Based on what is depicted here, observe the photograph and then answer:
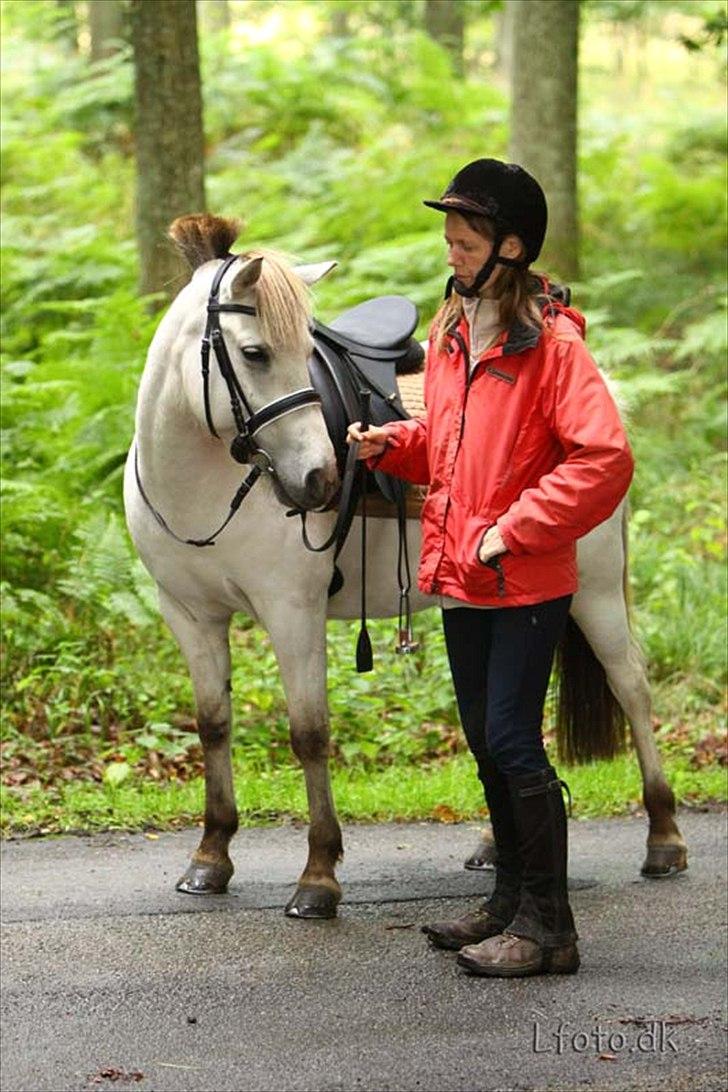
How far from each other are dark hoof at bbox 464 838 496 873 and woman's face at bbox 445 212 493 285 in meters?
2.49

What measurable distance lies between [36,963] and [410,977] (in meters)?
1.21

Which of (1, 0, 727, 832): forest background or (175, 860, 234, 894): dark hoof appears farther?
(1, 0, 727, 832): forest background

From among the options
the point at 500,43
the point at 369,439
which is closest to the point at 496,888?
the point at 369,439

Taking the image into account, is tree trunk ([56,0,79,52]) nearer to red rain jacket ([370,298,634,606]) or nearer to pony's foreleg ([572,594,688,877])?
pony's foreleg ([572,594,688,877])

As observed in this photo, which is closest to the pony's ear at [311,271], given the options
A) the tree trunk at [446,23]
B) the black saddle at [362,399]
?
the black saddle at [362,399]

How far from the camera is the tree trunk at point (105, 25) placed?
17.6 meters

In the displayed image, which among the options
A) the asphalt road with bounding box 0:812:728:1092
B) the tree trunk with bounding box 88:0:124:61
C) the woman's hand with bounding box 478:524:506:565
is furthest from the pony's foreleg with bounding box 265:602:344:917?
the tree trunk with bounding box 88:0:124:61

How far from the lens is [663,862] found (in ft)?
19.0

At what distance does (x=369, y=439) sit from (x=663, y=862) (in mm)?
2193

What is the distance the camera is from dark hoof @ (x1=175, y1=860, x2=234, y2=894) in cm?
543

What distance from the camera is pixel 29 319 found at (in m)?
11.8

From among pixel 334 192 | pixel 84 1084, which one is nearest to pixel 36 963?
pixel 84 1084

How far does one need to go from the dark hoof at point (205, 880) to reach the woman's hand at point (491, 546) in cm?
182

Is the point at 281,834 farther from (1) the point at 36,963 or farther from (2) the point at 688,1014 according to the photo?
(2) the point at 688,1014
